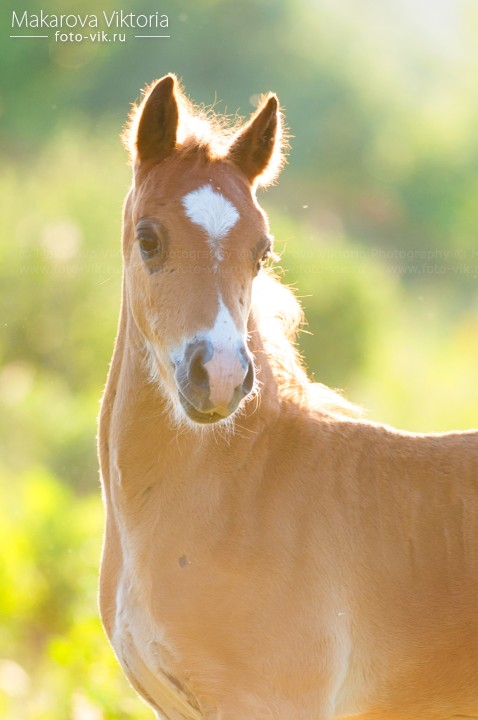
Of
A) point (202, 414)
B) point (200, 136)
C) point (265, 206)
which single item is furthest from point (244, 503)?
point (265, 206)

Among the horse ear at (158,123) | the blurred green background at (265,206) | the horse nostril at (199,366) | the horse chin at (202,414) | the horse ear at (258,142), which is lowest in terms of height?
the horse chin at (202,414)

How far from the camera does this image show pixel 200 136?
11.3ft

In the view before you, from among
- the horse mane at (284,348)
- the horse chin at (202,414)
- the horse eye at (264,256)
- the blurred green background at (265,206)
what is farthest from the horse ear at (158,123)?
the blurred green background at (265,206)

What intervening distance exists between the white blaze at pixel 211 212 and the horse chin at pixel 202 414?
486mm

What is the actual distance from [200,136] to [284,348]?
2.80 ft

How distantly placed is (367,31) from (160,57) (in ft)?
44.7

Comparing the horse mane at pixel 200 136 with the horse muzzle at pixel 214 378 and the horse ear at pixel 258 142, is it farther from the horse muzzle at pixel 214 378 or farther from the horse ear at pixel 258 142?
the horse muzzle at pixel 214 378

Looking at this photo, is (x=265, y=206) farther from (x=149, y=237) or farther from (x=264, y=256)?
(x=149, y=237)

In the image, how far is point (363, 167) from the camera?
4541 centimetres

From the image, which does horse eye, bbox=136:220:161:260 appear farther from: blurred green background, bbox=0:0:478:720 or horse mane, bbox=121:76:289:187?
blurred green background, bbox=0:0:478:720

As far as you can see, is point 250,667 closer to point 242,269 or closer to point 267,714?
point 267,714

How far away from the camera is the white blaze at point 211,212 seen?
10.3 feet

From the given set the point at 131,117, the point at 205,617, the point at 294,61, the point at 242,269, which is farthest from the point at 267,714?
the point at 294,61

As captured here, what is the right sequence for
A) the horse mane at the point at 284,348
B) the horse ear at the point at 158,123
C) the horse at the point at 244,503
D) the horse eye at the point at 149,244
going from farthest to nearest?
the horse mane at the point at 284,348, the horse ear at the point at 158,123, the horse eye at the point at 149,244, the horse at the point at 244,503
